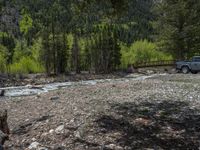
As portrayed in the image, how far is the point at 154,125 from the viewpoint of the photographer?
9.97m

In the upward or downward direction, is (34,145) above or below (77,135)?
below

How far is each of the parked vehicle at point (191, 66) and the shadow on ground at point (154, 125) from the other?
93.7 ft

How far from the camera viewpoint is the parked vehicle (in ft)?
133

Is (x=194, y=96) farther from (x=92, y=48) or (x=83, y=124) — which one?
(x=92, y=48)

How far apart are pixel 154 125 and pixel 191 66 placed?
3223 centimetres

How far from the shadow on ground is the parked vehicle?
93.7ft

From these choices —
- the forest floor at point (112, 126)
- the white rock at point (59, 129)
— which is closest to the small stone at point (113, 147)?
the forest floor at point (112, 126)

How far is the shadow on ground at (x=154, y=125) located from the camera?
27.9 ft

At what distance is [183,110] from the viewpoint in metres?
12.0

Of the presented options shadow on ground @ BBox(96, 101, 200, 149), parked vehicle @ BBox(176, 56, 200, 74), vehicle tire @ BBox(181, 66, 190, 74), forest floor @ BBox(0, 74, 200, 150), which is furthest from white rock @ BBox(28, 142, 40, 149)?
vehicle tire @ BBox(181, 66, 190, 74)

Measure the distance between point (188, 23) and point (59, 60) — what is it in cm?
2019

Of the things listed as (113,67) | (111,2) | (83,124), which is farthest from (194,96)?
(113,67)

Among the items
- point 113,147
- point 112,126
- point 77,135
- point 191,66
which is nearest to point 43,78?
point 191,66

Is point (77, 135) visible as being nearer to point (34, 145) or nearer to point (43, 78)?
point (34, 145)
